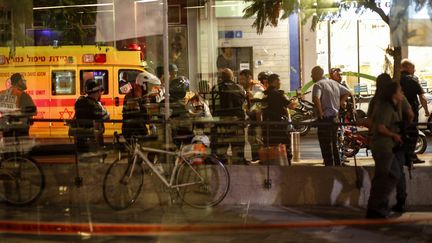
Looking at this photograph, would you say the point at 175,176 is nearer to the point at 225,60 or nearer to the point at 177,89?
the point at 177,89

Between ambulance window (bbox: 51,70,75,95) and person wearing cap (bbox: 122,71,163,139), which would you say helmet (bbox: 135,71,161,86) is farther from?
ambulance window (bbox: 51,70,75,95)

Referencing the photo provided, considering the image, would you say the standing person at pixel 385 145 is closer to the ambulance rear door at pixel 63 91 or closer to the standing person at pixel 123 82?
the standing person at pixel 123 82

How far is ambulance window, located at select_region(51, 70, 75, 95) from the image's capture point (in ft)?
48.4

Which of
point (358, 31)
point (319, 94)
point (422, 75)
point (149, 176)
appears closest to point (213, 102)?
point (319, 94)

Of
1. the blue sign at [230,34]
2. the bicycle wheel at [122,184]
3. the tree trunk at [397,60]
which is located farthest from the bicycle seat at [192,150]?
the blue sign at [230,34]

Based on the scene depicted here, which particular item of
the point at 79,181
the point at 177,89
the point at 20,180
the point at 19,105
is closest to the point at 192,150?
the point at 79,181

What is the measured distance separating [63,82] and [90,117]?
18.9 ft

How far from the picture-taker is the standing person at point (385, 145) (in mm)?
7605

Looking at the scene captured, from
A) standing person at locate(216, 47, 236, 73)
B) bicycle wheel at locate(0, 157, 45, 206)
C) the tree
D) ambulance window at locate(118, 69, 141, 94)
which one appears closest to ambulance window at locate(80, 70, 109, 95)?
ambulance window at locate(118, 69, 141, 94)

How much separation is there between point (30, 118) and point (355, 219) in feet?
16.5

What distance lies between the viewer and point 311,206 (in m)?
8.71

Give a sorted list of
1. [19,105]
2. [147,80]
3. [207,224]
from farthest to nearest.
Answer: [147,80], [19,105], [207,224]

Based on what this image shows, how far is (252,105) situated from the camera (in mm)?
11164

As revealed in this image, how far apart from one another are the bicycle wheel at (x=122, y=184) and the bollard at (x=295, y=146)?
2.44m
